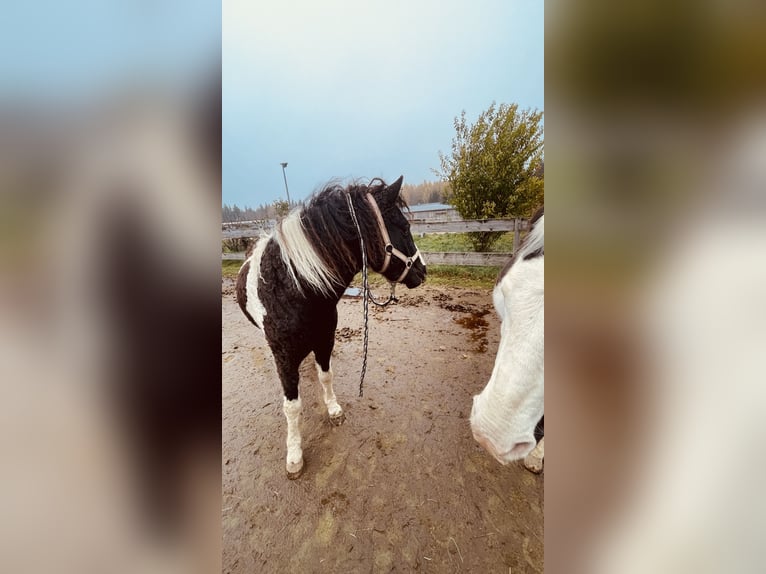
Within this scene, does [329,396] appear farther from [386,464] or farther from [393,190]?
[393,190]

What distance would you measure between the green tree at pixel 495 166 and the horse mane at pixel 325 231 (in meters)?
0.27

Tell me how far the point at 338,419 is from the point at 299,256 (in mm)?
858

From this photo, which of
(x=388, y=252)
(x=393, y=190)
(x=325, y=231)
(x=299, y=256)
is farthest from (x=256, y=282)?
(x=393, y=190)

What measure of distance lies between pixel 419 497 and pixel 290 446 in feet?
1.89

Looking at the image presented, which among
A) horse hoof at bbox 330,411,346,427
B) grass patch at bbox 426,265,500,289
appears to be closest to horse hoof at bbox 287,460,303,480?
horse hoof at bbox 330,411,346,427

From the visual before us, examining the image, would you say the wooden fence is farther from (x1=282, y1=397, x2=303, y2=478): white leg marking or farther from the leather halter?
(x1=282, y1=397, x2=303, y2=478): white leg marking

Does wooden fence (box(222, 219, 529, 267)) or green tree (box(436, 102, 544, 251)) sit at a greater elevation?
green tree (box(436, 102, 544, 251))

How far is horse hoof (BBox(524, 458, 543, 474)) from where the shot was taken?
0.92m

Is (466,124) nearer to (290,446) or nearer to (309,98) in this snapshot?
(309,98)
